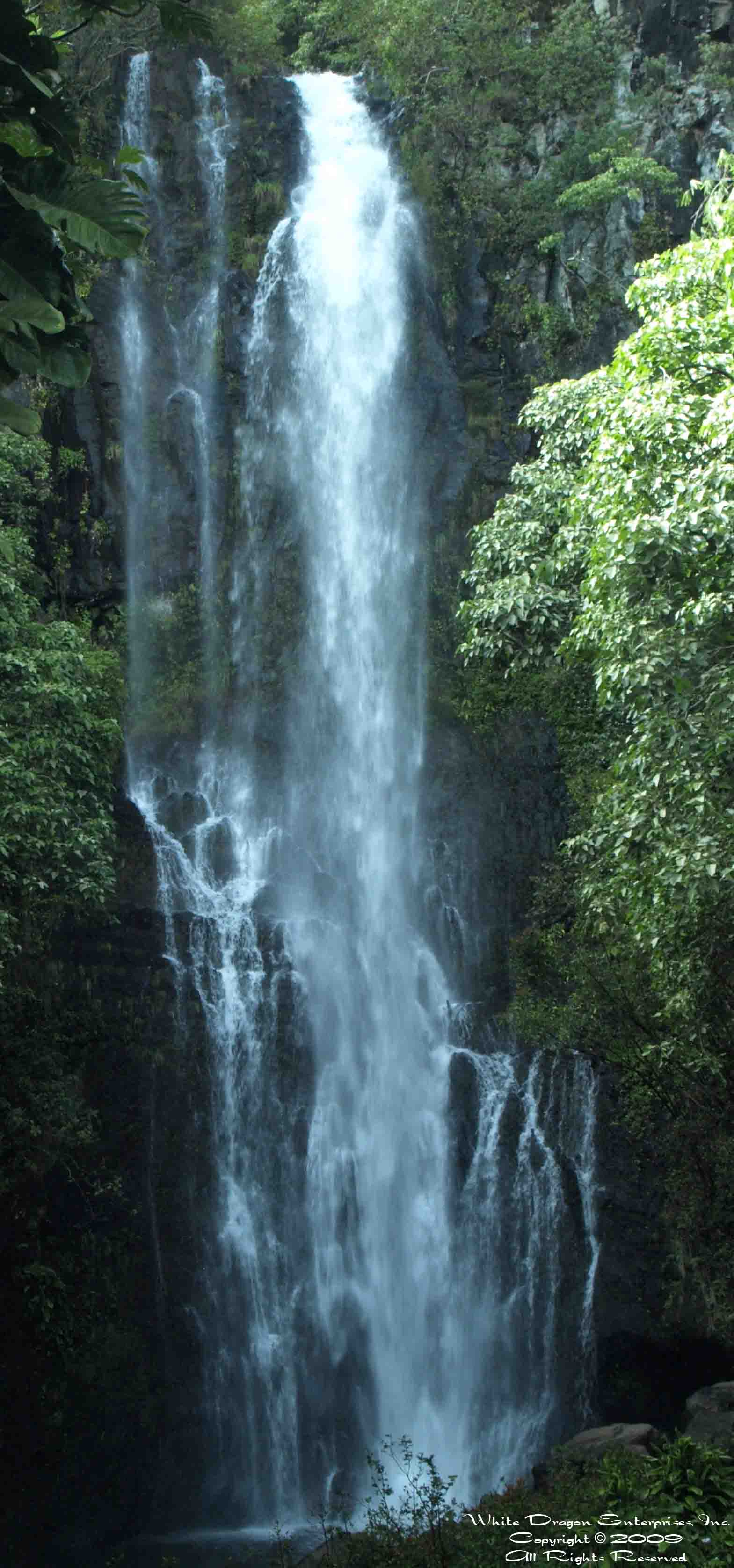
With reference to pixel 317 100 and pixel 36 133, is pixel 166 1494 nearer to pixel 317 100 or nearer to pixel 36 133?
pixel 36 133

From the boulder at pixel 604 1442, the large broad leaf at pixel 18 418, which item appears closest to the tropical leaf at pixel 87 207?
the large broad leaf at pixel 18 418

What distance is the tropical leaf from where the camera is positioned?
3764 mm

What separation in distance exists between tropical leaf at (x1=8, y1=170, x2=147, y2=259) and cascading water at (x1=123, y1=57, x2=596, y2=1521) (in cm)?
1329

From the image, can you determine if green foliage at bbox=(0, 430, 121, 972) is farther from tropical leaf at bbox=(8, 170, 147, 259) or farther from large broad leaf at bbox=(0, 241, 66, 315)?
tropical leaf at bbox=(8, 170, 147, 259)

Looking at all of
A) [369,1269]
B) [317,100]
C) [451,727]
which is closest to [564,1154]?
[369,1269]

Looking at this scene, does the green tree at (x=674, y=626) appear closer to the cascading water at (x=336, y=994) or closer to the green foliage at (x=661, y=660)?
the green foliage at (x=661, y=660)

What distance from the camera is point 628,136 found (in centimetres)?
2028

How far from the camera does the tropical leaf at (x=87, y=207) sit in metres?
3.76

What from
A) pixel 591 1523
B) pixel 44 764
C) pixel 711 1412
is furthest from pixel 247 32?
pixel 591 1523

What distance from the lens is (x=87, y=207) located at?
12.4 ft

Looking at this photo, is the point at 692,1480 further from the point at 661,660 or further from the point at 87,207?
the point at 87,207

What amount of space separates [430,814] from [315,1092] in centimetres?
432

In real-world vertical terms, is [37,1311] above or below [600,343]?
below

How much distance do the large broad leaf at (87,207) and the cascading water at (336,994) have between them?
43.6ft
